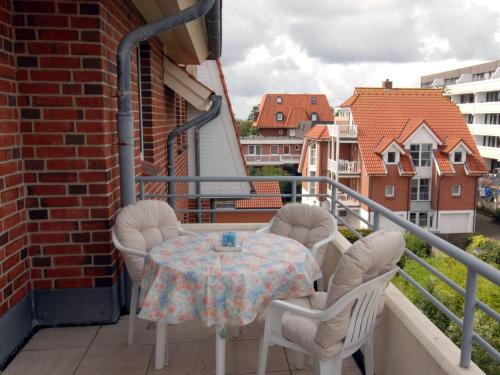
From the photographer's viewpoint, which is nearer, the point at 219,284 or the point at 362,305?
the point at 362,305

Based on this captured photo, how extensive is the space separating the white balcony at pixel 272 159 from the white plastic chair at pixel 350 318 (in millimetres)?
36044

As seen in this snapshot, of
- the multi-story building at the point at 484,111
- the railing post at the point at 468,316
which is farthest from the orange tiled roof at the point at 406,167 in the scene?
the railing post at the point at 468,316

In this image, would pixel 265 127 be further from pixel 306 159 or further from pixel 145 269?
pixel 145 269

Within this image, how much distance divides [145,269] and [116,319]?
98 cm

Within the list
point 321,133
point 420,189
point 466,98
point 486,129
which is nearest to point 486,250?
point 420,189

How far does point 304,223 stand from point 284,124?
4125 centimetres

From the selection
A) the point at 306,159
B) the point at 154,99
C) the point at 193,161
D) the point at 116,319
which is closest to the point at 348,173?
the point at 306,159

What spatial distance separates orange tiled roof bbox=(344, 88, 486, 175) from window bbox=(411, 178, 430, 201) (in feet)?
8.51

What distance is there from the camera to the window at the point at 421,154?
2551 centimetres

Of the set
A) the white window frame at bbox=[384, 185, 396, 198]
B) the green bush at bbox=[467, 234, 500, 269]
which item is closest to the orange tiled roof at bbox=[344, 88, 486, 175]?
the white window frame at bbox=[384, 185, 396, 198]

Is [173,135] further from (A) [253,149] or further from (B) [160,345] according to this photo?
(A) [253,149]

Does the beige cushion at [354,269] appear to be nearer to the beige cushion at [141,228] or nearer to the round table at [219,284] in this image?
the round table at [219,284]

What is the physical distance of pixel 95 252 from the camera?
3326 millimetres

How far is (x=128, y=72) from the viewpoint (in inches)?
128
